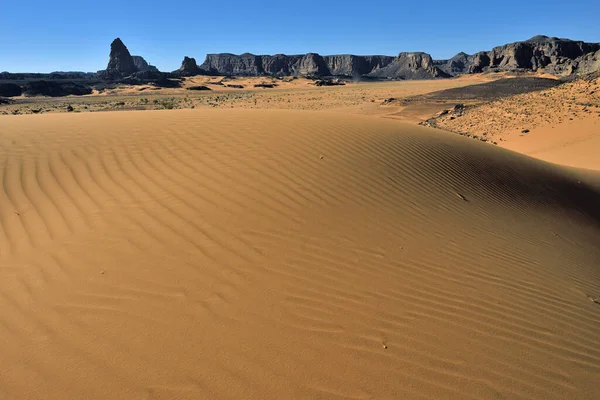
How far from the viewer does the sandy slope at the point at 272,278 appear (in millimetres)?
2367

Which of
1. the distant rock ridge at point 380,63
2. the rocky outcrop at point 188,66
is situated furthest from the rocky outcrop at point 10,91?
the rocky outcrop at point 188,66

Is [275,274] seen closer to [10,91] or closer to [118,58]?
[10,91]

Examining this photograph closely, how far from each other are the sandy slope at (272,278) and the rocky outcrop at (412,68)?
375 ft

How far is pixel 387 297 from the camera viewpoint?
3186 millimetres

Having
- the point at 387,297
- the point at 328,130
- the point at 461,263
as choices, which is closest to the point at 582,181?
the point at 328,130

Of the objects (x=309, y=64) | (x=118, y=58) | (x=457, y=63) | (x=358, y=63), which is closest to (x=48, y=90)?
(x=118, y=58)

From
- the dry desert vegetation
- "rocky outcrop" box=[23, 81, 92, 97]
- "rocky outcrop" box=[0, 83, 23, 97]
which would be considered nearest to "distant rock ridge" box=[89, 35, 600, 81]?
"rocky outcrop" box=[23, 81, 92, 97]

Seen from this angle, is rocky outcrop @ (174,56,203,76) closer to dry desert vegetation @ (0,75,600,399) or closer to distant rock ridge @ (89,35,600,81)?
distant rock ridge @ (89,35,600,81)

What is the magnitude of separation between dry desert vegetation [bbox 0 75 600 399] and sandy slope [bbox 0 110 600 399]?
0.02 m

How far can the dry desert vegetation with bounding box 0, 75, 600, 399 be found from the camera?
7.78 feet

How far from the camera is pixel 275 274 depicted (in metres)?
3.33

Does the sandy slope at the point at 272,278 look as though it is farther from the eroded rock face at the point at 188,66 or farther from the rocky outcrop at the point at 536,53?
the eroded rock face at the point at 188,66

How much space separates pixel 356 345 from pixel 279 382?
63 cm

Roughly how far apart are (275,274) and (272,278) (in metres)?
0.07
